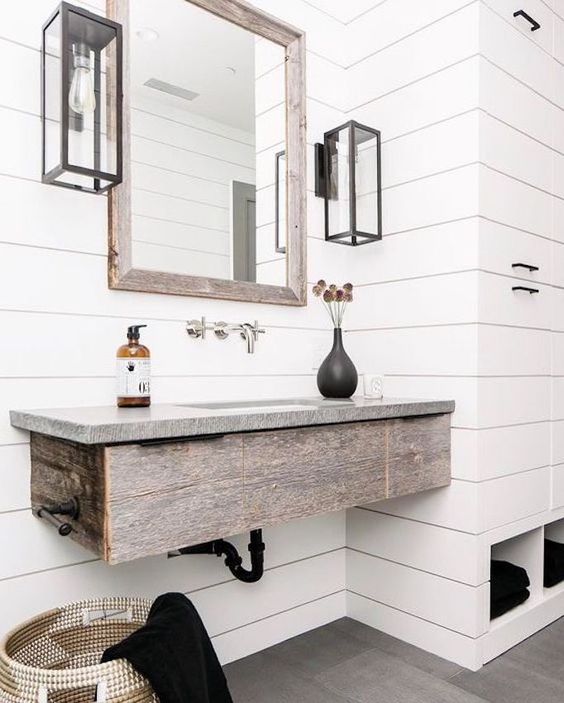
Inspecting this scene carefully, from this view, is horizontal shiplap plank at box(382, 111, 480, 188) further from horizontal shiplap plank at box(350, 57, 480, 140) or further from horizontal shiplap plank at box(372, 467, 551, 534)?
horizontal shiplap plank at box(372, 467, 551, 534)

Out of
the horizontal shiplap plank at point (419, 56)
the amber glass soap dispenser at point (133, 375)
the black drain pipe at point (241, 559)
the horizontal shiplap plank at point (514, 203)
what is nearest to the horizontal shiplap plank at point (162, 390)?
the amber glass soap dispenser at point (133, 375)

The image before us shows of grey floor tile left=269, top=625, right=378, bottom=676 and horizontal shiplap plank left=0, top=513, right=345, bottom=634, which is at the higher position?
horizontal shiplap plank left=0, top=513, right=345, bottom=634

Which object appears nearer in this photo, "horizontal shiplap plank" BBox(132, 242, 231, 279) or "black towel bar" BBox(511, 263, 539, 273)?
"horizontal shiplap plank" BBox(132, 242, 231, 279)

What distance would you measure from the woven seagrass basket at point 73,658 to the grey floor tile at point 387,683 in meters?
0.72

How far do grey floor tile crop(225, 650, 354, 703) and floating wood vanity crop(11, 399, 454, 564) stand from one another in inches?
24.7

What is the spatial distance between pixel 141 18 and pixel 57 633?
5.75 feet

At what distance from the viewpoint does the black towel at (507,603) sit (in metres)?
2.06

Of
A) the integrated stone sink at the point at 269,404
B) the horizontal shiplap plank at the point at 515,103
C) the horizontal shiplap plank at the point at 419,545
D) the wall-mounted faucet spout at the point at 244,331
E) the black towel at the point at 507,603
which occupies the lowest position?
the black towel at the point at 507,603

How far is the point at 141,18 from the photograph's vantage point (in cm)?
181

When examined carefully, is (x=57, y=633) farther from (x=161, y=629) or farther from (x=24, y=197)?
(x=24, y=197)

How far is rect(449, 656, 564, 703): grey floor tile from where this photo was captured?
5.80 ft

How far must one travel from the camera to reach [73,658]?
59.2 inches

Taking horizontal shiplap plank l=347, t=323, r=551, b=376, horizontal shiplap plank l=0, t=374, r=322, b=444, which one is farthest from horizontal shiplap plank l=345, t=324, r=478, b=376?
horizontal shiplap plank l=0, t=374, r=322, b=444

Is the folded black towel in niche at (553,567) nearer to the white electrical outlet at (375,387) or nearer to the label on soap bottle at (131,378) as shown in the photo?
the white electrical outlet at (375,387)
